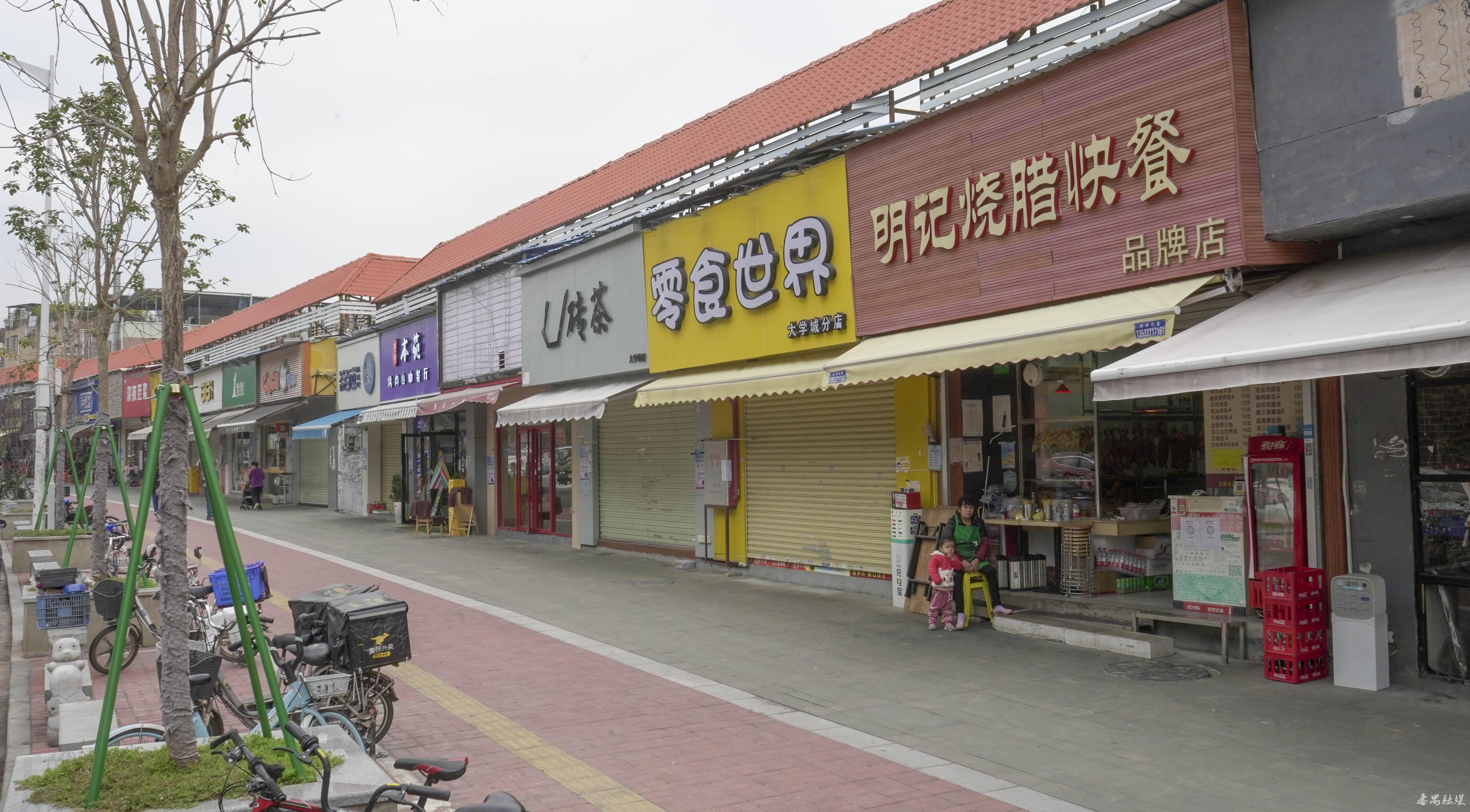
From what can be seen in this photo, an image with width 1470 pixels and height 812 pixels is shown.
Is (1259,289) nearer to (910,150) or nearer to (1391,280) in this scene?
(1391,280)

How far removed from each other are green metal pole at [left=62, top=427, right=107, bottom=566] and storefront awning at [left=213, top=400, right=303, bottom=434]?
16191 millimetres

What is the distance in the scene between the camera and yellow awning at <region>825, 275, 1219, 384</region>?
327 inches

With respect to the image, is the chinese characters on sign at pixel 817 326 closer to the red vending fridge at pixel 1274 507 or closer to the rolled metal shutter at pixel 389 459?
the red vending fridge at pixel 1274 507

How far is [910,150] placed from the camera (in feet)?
37.4

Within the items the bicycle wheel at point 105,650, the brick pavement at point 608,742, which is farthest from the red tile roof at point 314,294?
the brick pavement at point 608,742

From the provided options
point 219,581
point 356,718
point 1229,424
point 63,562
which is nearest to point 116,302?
point 63,562

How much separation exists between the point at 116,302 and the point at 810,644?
34.0ft

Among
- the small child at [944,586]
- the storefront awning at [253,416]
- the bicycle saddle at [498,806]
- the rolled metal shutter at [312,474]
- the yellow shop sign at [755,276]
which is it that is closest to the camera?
the bicycle saddle at [498,806]

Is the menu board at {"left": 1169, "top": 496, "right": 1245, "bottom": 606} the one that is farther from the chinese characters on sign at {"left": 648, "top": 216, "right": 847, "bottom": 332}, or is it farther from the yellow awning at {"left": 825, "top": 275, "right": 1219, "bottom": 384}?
the chinese characters on sign at {"left": 648, "top": 216, "right": 847, "bottom": 332}

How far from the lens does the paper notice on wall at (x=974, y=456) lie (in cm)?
1230

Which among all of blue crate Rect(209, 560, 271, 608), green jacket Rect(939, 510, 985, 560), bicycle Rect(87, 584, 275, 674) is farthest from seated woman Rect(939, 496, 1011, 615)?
bicycle Rect(87, 584, 275, 674)

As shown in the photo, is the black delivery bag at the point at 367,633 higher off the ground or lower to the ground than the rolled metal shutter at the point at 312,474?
lower

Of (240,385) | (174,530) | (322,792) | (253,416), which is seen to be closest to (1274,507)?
(322,792)

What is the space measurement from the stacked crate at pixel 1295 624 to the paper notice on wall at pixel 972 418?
4336 millimetres
